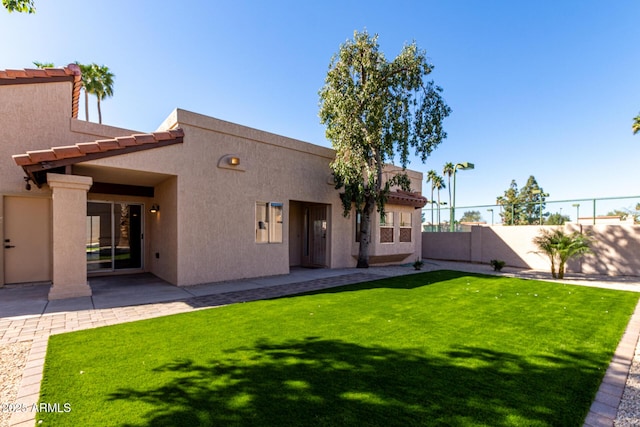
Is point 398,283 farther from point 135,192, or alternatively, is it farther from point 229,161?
point 135,192

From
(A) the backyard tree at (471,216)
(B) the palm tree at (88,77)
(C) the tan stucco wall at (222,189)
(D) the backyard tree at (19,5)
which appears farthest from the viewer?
(B) the palm tree at (88,77)

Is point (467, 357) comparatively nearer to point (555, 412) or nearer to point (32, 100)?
point (555, 412)

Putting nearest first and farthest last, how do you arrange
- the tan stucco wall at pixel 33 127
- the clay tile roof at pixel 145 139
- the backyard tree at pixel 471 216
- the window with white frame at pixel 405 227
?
1. the clay tile roof at pixel 145 139
2. the tan stucco wall at pixel 33 127
3. the window with white frame at pixel 405 227
4. the backyard tree at pixel 471 216

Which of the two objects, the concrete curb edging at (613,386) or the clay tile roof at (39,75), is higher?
the clay tile roof at (39,75)

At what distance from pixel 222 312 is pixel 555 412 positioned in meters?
5.80

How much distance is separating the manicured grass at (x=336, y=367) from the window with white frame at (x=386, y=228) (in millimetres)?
8476

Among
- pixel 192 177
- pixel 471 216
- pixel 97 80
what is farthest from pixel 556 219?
pixel 97 80

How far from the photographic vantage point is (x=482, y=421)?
272 cm

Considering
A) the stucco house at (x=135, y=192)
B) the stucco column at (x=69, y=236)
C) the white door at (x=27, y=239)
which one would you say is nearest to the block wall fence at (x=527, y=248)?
the stucco house at (x=135, y=192)

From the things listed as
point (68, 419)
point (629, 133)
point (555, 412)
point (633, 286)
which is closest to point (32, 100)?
point (68, 419)

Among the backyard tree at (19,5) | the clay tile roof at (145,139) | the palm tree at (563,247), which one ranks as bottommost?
the palm tree at (563,247)

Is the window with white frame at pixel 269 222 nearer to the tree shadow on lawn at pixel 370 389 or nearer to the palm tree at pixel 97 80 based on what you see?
the tree shadow on lawn at pixel 370 389

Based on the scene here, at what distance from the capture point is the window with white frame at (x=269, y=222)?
11.4m

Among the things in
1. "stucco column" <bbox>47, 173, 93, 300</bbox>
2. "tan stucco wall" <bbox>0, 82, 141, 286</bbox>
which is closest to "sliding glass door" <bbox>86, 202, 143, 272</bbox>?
"tan stucco wall" <bbox>0, 82, 141, 286</bbox>
